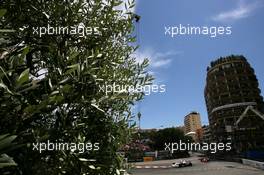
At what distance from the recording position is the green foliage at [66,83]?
340 centimetres

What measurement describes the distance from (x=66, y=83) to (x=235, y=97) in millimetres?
124005

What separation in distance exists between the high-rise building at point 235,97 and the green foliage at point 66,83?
109 metres

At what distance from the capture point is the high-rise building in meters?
110

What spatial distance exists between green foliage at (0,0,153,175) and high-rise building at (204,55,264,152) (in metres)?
109

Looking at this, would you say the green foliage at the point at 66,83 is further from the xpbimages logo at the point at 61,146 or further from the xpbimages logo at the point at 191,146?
the xpbimages logo at the point at 191,146

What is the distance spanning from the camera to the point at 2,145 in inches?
92.7

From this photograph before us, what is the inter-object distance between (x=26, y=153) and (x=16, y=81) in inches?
42.1

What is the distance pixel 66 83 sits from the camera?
13.0 feet

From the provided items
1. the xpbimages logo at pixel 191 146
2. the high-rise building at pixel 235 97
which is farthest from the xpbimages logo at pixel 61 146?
the high-rise building at pixel 235 97

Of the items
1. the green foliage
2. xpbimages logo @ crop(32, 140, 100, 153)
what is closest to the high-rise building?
the green foliage

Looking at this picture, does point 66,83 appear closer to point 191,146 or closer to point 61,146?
point 61,146

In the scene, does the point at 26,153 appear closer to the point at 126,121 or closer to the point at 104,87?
the point at 104,87

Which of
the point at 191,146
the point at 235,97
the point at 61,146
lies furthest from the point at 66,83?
the point at 235,97

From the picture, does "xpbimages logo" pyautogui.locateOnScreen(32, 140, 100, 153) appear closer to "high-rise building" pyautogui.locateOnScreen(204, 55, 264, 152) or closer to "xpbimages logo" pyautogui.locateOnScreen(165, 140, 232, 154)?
"xpbimages logo" pyautogui.locateOnScreen(165, 140, 232, 154)
